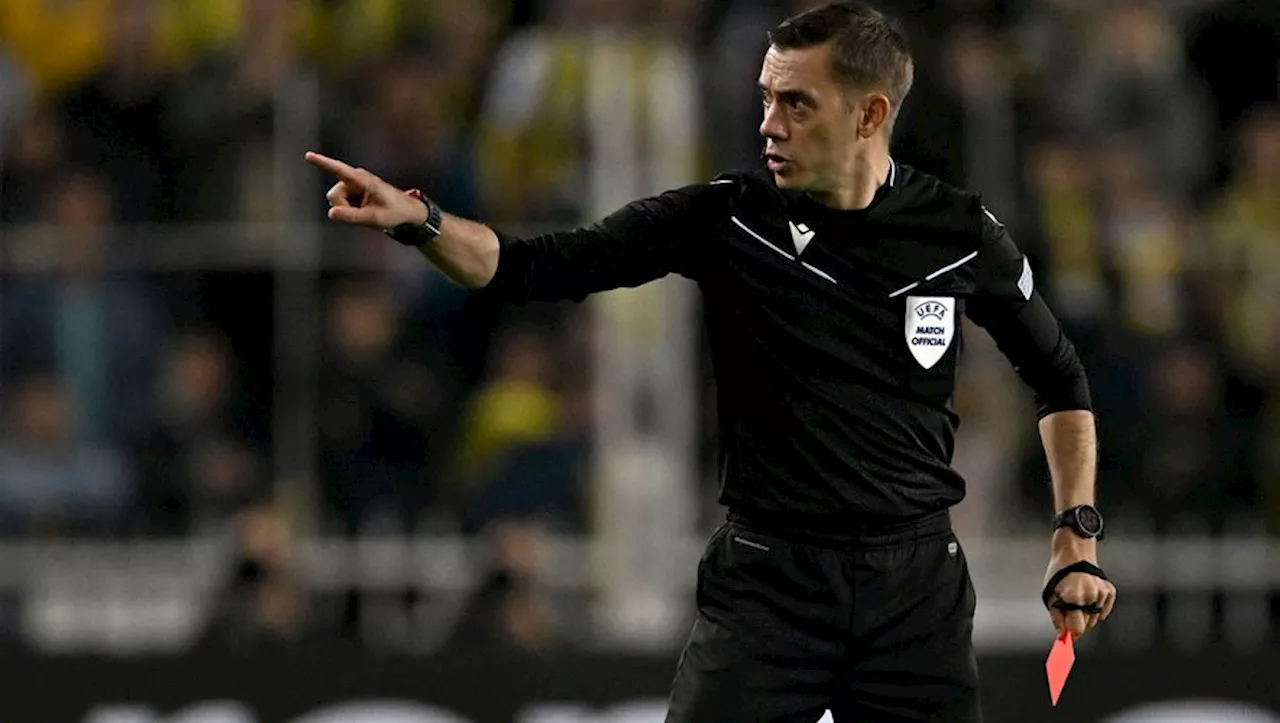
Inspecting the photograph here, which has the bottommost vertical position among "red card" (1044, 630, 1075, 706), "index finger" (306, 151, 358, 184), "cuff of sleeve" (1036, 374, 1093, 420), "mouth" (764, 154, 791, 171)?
"red card" (1044, 630, 1075, 706)

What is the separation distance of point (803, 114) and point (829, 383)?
61cm

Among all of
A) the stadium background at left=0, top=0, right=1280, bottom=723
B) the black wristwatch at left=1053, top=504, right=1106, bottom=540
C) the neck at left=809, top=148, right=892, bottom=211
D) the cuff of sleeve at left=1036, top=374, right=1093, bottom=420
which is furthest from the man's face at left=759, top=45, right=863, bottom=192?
the stadium background at left=0, top=0, right=1280, bottom=723

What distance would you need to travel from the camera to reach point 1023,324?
19.3 ft

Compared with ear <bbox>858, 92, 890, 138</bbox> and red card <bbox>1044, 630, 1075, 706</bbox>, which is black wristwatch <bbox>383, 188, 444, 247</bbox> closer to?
ear <bbox>858, 92, 890, 138</bbox>

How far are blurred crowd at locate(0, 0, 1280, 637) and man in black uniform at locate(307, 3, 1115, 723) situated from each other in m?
4.29

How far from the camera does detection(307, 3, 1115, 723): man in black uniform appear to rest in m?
5.54

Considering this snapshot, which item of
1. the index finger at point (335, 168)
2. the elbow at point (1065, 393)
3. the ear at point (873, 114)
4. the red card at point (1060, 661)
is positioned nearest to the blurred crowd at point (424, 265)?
the elbow at point (1065, 393)

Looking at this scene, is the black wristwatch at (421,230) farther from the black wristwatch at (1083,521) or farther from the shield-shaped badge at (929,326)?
the black wristwatch at (1083,521)

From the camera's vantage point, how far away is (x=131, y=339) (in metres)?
10.2

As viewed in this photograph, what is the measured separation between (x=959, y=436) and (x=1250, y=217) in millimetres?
1858

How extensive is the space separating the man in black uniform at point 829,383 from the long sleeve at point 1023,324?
0.04 ft

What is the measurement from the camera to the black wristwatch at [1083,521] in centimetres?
584

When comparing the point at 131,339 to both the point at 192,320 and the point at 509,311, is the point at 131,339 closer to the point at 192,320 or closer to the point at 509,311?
the point at 192,320

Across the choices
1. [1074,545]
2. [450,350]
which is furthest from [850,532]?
[450,350]
